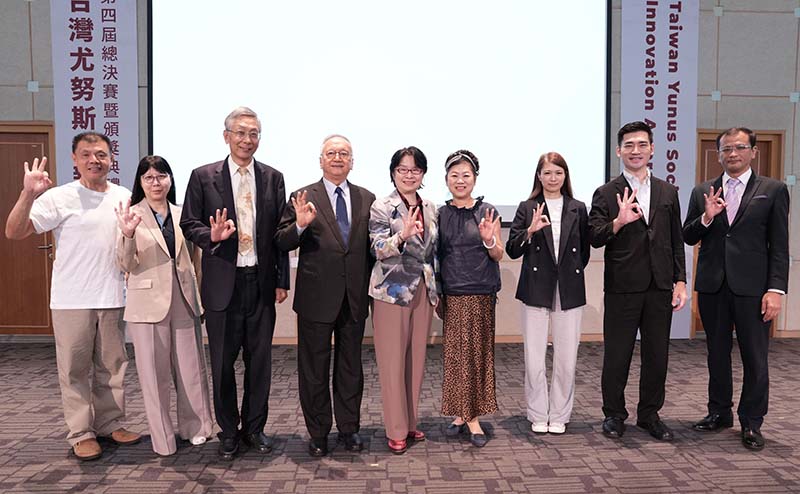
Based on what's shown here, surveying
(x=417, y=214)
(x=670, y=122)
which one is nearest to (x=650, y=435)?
(x=417, y=214)

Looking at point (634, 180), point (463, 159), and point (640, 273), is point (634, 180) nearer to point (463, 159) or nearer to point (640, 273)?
point (640, 273)

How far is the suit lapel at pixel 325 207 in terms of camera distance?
8.13 feet

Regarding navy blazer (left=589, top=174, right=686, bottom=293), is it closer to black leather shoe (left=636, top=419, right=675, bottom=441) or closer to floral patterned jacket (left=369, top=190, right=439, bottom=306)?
black leather shoe (left=636, top=419, right=675, bottom=441)

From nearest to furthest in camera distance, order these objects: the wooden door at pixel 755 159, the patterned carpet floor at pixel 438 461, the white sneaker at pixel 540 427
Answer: the patterned carpet floor at pixel 438 461
the white sneaker at pixel 540 427
the wooden door at pixel 755 159

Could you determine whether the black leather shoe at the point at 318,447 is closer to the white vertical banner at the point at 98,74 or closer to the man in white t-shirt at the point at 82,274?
the man in white t-shirt at the point at 82,274

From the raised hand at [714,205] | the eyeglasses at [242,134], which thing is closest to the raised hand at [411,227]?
the eyeglasses at [242,134]

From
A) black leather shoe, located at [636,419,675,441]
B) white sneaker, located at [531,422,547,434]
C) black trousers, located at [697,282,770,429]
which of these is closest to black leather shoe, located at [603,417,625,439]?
black leather shoe, located at [636,419,675,441]

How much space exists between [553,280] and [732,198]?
1.07 m

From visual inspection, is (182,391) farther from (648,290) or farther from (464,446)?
(648,290)

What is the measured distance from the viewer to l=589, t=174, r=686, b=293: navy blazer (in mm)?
2703

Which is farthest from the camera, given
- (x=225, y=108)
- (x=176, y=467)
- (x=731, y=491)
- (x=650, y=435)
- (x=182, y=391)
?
(x=225, y=108)

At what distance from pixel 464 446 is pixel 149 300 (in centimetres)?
175

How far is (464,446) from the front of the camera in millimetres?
2689

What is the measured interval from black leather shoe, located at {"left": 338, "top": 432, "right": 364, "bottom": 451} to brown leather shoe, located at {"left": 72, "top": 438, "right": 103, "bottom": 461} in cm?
121
